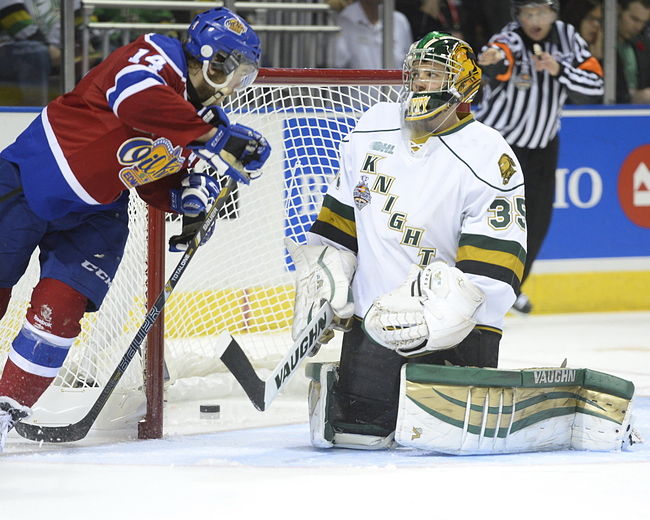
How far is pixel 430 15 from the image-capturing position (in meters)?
6.21

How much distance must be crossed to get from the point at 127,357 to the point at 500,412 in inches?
38.4

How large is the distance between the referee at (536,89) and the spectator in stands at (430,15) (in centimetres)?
47

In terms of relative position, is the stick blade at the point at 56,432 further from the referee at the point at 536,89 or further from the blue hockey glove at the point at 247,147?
the referee at the point at 536,89

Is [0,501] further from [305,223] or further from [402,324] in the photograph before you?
[305,223]

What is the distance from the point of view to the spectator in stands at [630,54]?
6434 mm

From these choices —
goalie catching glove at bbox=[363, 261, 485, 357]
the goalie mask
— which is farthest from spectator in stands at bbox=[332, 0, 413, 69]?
goalie catching glove at bbox=[363, 261, 485, 357]

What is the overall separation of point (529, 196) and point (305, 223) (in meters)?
1.88

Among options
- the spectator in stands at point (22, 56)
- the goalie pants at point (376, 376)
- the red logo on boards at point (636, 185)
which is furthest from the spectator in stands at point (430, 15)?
the goalie pants at point (376, 376)

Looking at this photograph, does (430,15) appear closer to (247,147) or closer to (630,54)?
(630,54)

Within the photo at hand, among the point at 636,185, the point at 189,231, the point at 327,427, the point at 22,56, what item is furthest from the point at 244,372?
the point at 636,185

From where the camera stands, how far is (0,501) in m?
2.63

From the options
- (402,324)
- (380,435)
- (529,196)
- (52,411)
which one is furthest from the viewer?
(529,196)

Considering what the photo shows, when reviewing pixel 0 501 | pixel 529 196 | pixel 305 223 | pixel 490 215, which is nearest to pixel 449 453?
pixel 490 215

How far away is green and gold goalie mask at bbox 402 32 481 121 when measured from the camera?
3211 mm
